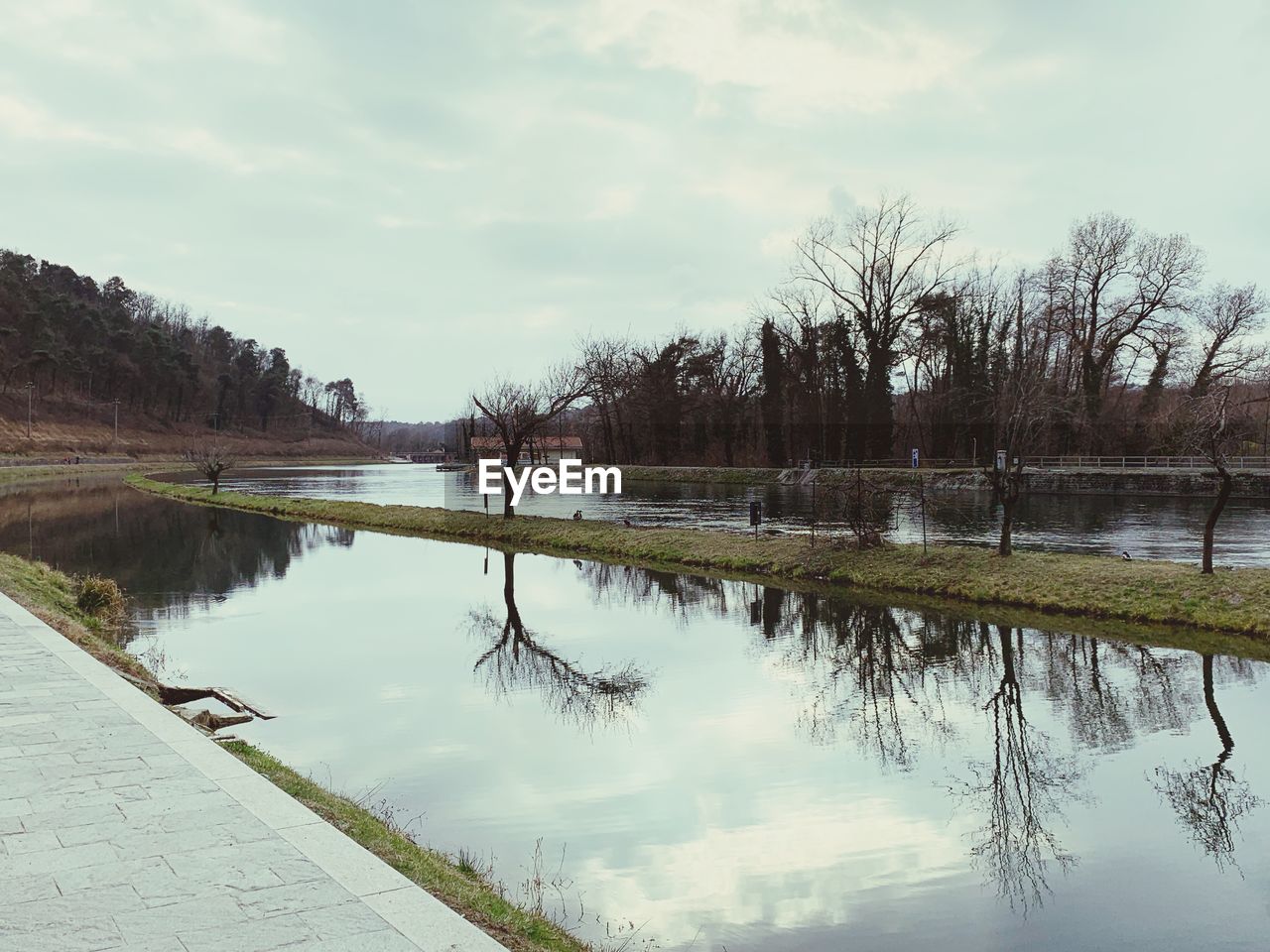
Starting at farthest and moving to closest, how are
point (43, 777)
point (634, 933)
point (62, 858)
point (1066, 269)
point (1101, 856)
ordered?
point (1066, 269)
point (1101, 856)
point (43, 777)
point (634, 933)
point (62, 858)

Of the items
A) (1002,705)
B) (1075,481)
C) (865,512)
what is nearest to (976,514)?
(865,512)

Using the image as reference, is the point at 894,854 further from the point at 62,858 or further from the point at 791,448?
the point at 791,448

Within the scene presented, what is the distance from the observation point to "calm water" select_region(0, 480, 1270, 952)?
6238mm

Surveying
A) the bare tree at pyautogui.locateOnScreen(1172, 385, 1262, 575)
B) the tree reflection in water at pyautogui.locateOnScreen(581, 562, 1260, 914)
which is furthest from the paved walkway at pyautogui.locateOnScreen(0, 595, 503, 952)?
the bare tree at pyautogui.locateOnScreen(1172, 385, 1262, 575)

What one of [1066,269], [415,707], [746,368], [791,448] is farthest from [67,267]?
[415,707]

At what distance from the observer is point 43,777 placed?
245 inches

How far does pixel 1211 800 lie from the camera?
7.98 m

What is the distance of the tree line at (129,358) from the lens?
319 ft

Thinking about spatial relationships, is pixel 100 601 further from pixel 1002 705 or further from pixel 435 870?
pixel 1002 705

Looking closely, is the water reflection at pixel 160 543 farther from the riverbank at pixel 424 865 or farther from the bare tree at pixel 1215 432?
the bare tree at pixel 1215 432

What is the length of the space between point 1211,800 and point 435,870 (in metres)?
6.62

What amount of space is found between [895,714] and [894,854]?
394 cm

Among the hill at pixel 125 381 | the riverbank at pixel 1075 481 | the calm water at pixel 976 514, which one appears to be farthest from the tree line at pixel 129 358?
the riverbank at pixel 1075 481

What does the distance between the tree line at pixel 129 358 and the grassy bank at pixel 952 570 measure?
8413 cm
